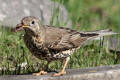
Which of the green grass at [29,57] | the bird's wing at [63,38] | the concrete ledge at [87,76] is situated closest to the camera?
the concrete ledge at [87,76]

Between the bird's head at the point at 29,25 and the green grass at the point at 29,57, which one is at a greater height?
the bird's head at the point at 29,25

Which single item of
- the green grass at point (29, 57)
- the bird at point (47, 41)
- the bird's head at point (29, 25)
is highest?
the bird's head at point (29, 25)

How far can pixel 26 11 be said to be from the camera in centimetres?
900

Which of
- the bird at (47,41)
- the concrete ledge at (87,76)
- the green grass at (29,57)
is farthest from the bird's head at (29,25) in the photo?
the green grass at (29,57)

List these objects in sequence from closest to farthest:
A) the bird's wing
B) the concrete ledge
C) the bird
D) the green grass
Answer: the concrete ledge < the bird < the bird's wing < the green grass

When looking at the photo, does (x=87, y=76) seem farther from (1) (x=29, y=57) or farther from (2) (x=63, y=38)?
(1) (x=29, y=57)

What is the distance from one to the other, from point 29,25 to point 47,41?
0.44m

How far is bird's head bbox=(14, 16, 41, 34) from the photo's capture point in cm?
530

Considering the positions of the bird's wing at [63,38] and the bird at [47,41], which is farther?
the bird's wing at [63,38]

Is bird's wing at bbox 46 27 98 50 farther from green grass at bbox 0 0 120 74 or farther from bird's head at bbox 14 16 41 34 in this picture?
green grass at bbox 0 0 120 74

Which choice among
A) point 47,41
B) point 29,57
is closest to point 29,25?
point 47,41

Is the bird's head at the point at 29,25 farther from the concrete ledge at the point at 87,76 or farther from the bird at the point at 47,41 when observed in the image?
the concrete ledge at the point at 87,76

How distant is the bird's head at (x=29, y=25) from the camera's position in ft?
17.4

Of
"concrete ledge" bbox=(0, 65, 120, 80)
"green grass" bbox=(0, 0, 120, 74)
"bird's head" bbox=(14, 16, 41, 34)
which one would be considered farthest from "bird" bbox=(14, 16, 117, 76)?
"green grass" bbox=(0, 0, 120, 74)
